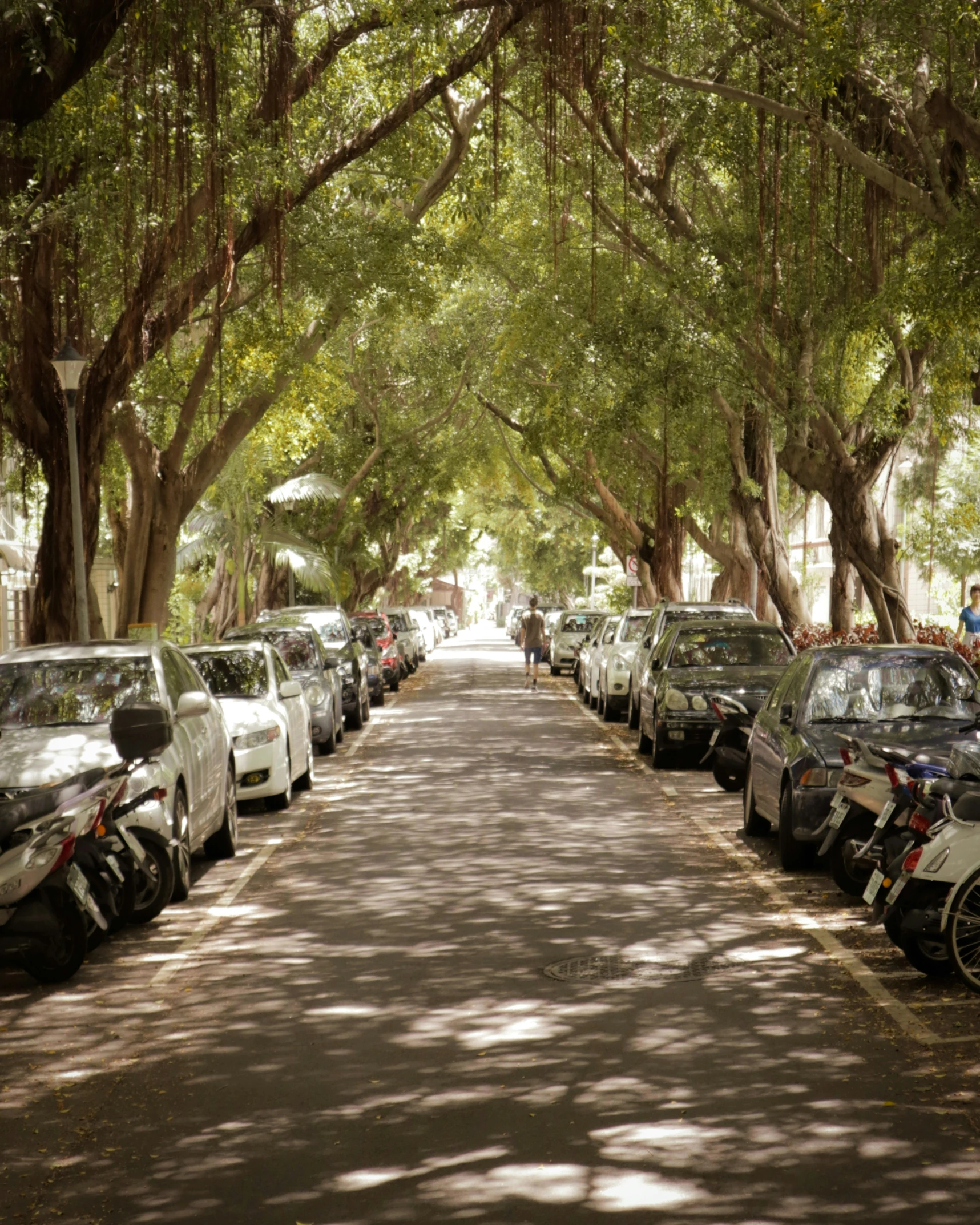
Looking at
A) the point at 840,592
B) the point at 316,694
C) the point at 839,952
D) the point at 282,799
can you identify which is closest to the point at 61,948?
the point at 839,952

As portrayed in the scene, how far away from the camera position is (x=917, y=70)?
15961 millimetres

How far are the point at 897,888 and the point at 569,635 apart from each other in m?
35.0

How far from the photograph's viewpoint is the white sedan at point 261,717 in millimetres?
14633

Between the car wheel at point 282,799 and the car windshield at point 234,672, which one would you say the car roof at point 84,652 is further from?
the car windshield at point 234,672

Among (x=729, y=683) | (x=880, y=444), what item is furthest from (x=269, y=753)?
(x=880, y=444)

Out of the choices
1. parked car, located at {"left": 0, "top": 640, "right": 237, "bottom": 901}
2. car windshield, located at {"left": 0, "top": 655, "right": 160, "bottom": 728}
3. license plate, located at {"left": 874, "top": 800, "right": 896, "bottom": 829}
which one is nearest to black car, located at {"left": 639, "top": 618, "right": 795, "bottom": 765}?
parked car, located at {"left": 0, "top": 640, "right": 237, "bottom": 901}

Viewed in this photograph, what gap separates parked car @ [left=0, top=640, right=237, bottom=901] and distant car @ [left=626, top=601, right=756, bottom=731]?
37.6 ft

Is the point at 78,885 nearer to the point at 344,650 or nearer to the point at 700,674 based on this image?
the point at 700,674

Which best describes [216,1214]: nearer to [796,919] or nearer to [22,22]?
[796,919]

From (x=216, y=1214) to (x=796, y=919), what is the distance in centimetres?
538

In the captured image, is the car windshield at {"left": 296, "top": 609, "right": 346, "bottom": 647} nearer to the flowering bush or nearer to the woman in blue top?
the flowering bush

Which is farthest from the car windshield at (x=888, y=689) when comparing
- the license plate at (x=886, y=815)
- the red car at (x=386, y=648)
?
the red car at (x=386, y=648)

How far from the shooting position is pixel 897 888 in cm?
791

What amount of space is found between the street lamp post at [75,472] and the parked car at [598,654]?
11069mm
